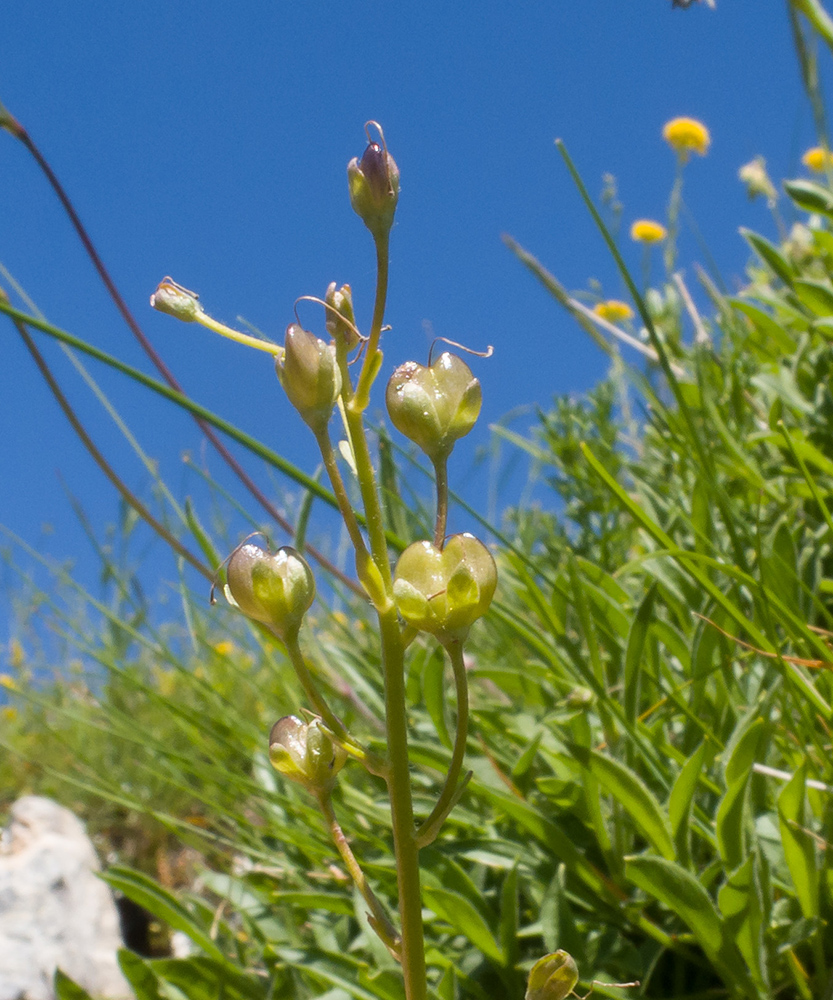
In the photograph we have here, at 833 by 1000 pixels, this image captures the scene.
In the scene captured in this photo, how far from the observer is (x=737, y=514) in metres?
1.38

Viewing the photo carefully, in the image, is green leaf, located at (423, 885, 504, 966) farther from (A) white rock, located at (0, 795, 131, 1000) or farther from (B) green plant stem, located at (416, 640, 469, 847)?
(A) white rock, located at (0, 795, 131, 1000)

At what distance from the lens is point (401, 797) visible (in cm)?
52

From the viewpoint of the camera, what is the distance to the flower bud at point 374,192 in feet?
1.70

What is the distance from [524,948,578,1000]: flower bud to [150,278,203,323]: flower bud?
1.39 ft

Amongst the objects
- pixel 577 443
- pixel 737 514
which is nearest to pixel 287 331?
pixel 737 514

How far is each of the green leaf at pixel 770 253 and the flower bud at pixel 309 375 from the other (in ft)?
4.59

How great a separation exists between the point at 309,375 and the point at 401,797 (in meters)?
0.24

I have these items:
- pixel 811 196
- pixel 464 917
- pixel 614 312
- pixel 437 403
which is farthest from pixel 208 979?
pixel 614 312

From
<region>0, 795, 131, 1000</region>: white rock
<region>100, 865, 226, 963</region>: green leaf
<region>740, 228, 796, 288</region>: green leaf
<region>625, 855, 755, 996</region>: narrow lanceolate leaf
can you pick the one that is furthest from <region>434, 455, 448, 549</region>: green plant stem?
<region>0, 795, 131, 1000</region>: white rock

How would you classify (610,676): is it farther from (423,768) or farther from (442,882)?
(442,882)

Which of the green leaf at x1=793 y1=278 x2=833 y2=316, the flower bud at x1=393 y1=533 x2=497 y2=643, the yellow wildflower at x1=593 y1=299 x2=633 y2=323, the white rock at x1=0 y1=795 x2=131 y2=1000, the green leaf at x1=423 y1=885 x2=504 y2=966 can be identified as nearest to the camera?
the flower bud at x1=393 y1=533 x2=497 y2=643

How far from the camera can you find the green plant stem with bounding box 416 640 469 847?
49 centimetres

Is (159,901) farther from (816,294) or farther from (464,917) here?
(816,294)

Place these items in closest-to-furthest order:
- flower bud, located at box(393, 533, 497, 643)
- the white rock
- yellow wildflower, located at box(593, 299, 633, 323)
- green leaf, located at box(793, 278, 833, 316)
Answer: flower bud, located at box(393, 533, 497, 643), green leaf, located at box(793, 278, 833, 316), the white rock, yellow wildflower, located at box(593, 299, 633, 323)
